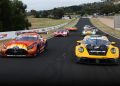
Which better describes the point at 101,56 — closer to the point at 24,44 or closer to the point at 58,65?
the point at 58,65

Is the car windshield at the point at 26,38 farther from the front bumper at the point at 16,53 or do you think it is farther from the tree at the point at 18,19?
the tree at the point at 18,19

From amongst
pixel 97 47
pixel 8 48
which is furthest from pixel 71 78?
pixel 8 48

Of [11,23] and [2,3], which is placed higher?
[2,3]

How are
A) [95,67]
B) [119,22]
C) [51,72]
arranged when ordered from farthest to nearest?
1. [119,22]
2. [95,67]
3. [51,72]

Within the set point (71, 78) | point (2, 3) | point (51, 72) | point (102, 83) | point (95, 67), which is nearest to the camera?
point (102, 83)

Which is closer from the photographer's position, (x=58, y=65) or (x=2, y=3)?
(x=58, y=65)

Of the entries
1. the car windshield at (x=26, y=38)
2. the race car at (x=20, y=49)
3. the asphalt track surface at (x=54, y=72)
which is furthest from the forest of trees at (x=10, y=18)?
the asphalt track surface at (x=54, y=72)

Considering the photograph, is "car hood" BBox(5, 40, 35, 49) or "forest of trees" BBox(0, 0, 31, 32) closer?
"car hood" BBox(5, 40, 35, 49)

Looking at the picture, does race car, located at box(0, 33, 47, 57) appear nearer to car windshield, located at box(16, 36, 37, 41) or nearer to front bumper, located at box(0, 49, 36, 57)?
front bumper, located at box(0, 49, 36, 57)

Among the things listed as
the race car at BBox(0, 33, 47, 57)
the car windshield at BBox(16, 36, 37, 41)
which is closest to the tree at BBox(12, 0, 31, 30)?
the car windshield at BBox(16, 36, 37, 41)

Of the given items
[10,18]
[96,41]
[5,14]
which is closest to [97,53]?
[96,41]

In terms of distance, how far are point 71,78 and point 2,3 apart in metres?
56.1

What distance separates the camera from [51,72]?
1273 centimetres

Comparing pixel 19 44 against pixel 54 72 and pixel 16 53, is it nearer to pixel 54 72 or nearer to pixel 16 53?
pixel 16 53
